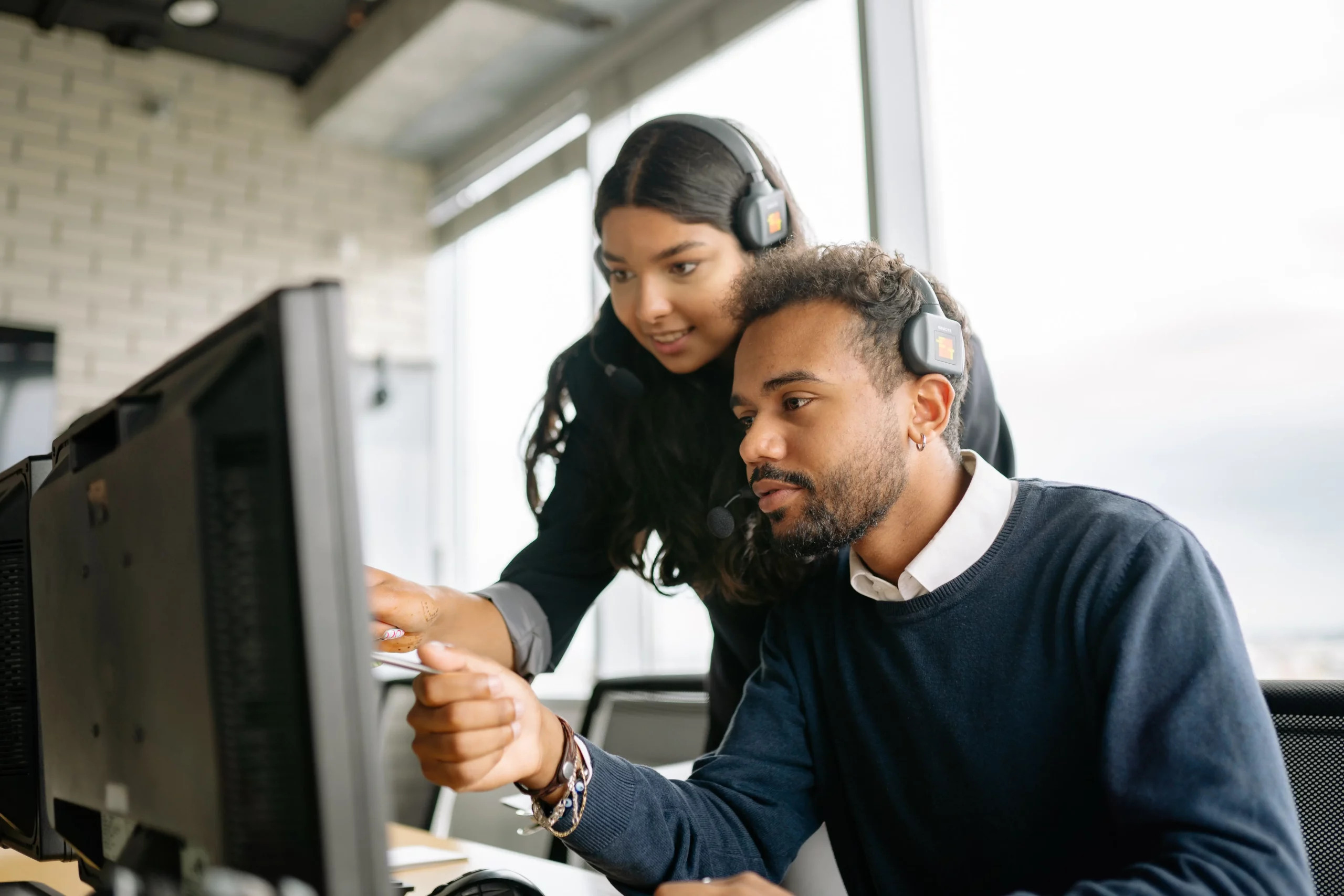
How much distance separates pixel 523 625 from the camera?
4.72 ft

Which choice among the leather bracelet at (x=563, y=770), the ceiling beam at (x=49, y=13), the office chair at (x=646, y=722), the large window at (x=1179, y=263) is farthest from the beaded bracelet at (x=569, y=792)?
the ceiling beam at (x=49, y=13)

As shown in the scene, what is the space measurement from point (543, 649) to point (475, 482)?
3268 mm

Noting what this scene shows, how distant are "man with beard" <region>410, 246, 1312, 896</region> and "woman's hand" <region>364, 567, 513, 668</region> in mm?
299

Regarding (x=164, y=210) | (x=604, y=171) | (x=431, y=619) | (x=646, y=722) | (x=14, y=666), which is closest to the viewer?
(x=14, y=666)

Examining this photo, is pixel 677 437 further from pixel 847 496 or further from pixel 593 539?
pixel 847 496

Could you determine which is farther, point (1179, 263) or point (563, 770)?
point (1179, 263)

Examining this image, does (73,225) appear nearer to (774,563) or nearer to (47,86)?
(47,86)

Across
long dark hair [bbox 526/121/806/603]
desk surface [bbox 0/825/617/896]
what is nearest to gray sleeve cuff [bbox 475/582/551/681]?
long dark hair [bbox 526/121/806/603]

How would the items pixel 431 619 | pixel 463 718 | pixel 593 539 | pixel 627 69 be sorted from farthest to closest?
pixel 627 69 < pixel 593 539 < pixel 431 619 < pixel 463 718

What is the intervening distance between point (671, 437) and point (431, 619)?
41 cm

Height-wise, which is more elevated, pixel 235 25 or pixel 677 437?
pixel 235 25

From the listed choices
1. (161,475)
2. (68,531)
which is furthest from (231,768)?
(68,531)

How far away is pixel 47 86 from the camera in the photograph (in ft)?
13.4

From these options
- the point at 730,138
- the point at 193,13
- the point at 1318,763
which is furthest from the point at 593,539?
the point at 193,13
